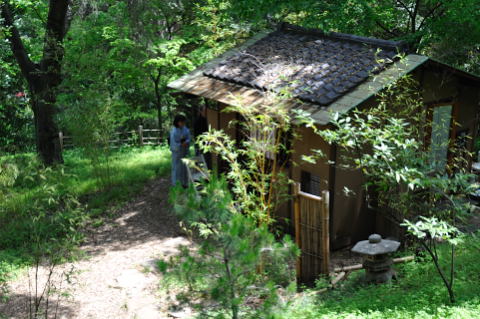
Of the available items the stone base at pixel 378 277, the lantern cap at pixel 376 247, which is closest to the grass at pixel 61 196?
the lantern cap at pixel 376 247

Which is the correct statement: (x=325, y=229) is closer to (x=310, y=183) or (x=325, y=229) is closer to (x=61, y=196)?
(x=310, y=183)

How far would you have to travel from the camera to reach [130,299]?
7.26 metres

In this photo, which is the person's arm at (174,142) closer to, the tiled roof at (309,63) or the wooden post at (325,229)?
the tiled roof at (309,63)

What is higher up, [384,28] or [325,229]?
[384,28]

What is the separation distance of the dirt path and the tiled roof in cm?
358

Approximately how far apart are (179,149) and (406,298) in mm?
6897

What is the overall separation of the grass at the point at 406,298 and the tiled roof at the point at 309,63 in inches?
Answer: 118

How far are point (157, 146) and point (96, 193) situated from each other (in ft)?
19.2

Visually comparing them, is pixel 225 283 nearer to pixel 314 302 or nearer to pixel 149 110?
pixel 314 302

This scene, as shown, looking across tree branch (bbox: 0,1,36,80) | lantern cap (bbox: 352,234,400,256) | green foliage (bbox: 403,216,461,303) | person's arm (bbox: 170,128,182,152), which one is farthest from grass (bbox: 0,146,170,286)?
green foliage (bbox: 403,216,461,303)

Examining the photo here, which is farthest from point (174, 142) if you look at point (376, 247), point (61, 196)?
point (376, 247)

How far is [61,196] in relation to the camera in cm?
1170

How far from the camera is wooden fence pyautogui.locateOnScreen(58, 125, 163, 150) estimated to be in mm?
17984

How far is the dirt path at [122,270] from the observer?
6980 millimetres
